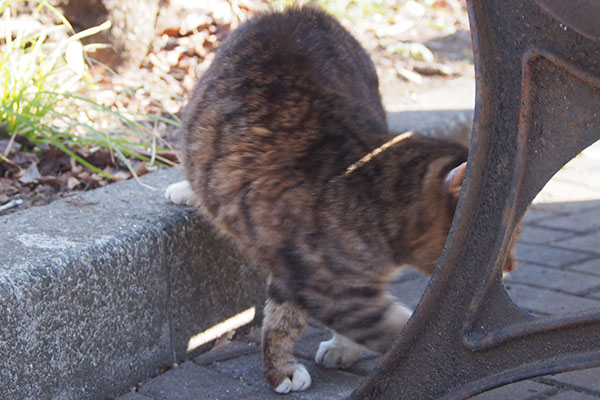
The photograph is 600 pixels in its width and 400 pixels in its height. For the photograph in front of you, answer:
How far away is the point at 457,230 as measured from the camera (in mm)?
1459

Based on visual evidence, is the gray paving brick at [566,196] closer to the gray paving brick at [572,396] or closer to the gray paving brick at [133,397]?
the gray paving brick at [572,396]

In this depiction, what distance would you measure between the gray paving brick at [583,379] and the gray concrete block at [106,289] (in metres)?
1.02

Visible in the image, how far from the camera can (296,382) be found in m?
2.11

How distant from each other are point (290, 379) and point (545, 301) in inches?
41.7

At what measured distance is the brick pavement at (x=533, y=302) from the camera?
6.85ft

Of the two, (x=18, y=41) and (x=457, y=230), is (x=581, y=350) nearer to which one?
(x=457, y=230)

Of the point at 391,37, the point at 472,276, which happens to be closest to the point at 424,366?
the point at 472,276

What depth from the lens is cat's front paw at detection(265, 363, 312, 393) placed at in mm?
2088

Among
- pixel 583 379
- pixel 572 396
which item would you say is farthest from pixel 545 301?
pixel 572 396

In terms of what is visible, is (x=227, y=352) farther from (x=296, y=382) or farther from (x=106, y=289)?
(x=106, y=289)

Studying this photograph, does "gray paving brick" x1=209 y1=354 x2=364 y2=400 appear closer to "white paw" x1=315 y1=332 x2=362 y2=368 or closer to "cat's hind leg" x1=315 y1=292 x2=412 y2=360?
"white paw" x1=315 y1=332 x2=362 y2=368

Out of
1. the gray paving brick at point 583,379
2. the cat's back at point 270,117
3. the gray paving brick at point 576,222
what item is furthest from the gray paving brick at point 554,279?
the cat's back at point 270,117

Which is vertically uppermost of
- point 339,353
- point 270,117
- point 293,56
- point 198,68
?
point 293,56

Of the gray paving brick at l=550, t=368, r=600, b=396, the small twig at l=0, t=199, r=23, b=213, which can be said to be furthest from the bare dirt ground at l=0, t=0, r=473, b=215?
the gray paving brick at l=550, t=368, r=600, b=396
